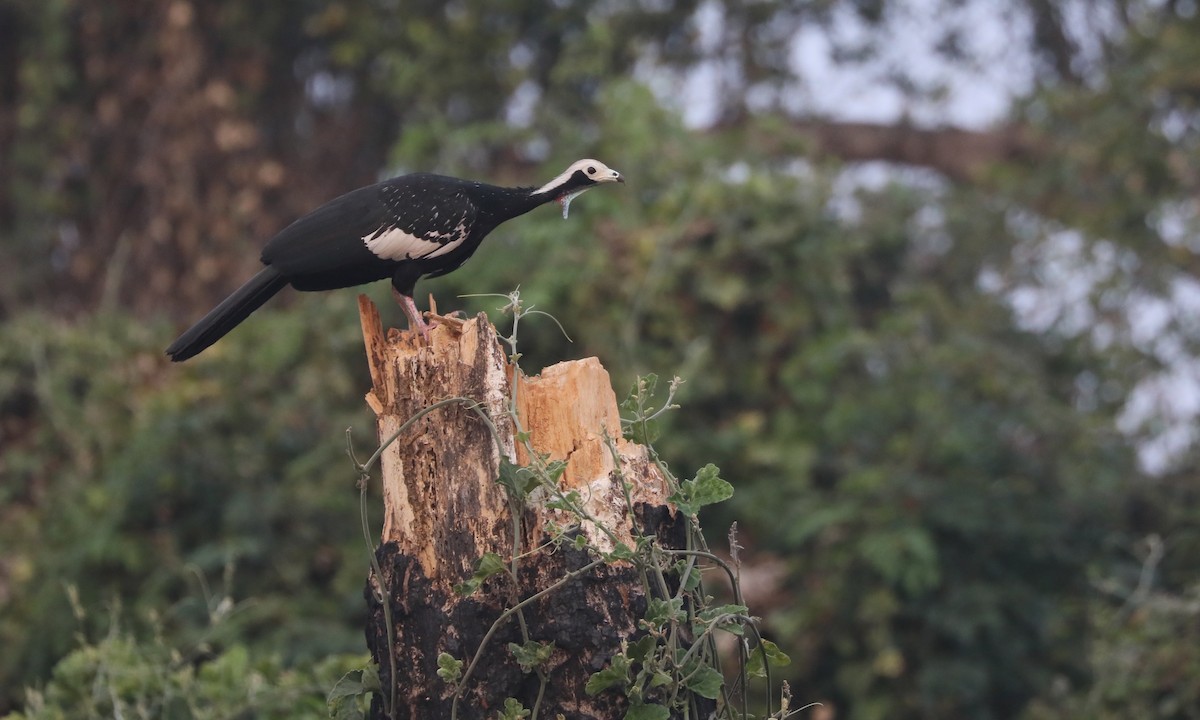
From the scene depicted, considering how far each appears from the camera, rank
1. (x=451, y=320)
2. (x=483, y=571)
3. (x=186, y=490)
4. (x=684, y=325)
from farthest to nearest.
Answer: (x=684, y=325), (x=186, y=490), (x=451, y=320), (x=483, y=571)

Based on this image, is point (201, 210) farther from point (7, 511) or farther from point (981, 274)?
point (981, 274)

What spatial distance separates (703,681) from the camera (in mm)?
2973

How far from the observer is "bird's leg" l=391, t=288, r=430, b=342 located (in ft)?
11.4

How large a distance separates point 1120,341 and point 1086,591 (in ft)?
7.19

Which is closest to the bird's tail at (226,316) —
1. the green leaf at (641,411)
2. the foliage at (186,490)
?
the green leaf at (641,411)

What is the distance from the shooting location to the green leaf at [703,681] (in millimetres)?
2961

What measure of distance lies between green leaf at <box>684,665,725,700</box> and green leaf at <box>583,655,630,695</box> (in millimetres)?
130

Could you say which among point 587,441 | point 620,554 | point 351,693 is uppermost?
point 587,441

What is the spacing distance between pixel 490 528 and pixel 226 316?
87 centimetres

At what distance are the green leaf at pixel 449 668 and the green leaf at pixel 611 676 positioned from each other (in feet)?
0.86

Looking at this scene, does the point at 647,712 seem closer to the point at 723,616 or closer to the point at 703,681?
the point at 703,681

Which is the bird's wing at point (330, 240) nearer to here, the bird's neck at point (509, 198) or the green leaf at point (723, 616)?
the bird's neck at point (509, 198)

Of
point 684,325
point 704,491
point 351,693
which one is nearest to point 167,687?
point 351,693

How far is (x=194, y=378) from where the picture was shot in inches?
310
